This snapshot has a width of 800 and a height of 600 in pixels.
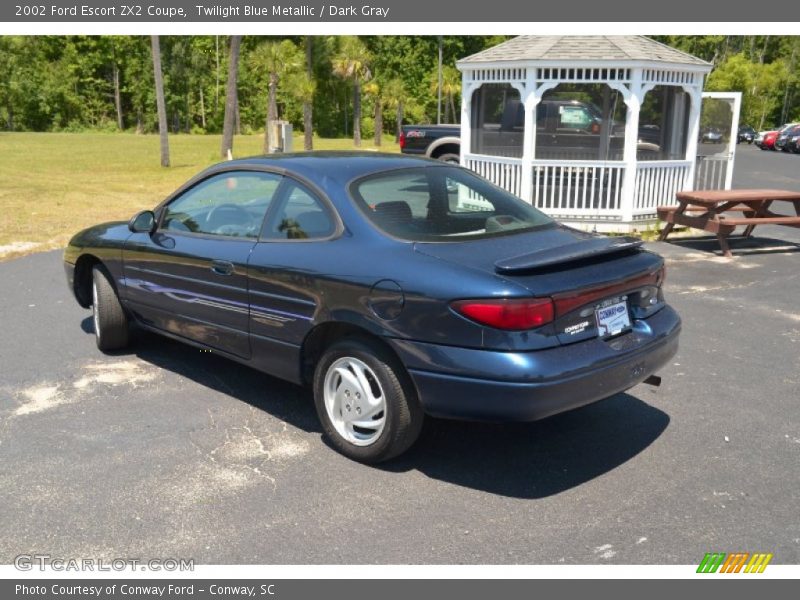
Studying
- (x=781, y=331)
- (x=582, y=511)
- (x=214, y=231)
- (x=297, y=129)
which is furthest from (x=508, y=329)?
(x=297, y=129)

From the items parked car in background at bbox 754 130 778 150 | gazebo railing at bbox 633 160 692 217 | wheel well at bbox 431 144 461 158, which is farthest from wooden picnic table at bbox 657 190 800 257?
parked car in background at bbox 754 130 778 150

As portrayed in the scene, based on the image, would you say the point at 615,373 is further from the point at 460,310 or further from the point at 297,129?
the point at 297,129

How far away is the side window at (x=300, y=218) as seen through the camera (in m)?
4.19

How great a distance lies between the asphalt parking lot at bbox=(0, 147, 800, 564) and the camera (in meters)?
3.29

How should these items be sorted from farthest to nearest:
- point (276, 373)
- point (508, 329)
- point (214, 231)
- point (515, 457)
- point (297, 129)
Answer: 1. point (297, 129)
2. point (214, 231)
3. point (276, 373)
4. point (515, 457)
5. point (508, 329)

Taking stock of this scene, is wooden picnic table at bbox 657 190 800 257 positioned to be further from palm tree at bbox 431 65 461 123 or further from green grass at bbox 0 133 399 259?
palm tree at bbox 431 65 461 123

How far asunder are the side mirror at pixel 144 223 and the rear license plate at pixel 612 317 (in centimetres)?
312

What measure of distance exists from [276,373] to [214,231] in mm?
1068

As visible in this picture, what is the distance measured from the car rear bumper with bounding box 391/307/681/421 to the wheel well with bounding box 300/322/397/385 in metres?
0.29

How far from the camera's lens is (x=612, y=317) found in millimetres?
3859

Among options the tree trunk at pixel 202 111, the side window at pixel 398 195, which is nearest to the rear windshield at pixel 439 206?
the side window at pixel 398 195

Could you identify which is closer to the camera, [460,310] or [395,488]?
[460,310]

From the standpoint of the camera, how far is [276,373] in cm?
440

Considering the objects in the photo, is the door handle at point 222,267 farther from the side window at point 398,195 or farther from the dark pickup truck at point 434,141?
the dark pickup truck at point 434,141
